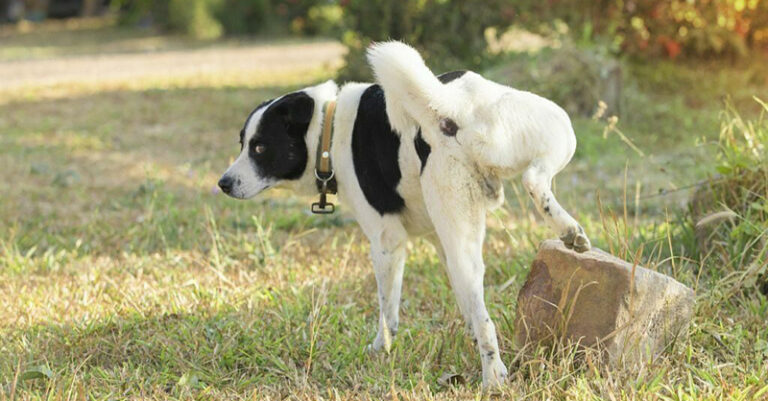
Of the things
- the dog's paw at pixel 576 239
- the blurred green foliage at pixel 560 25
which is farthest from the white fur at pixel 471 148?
the blurred green foliage at pixel 560 25

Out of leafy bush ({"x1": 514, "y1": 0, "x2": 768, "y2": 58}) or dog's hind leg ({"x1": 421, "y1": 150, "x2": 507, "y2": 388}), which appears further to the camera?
leafy bush ({"x1": 514, "y1": 0, "x2": 768, "y2": 58})

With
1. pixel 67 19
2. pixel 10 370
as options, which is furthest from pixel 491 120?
pixel 67 19

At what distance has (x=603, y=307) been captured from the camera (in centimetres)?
306

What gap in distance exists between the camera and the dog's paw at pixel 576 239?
272cm

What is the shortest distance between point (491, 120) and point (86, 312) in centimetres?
205

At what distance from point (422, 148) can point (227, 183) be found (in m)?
0.86

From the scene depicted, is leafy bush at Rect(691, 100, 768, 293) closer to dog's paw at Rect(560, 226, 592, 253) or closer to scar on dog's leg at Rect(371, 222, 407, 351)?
dog's paw at Rect(560, 226, 592, 253)

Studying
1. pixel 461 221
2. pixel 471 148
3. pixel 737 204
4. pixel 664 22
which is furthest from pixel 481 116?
pixel 664 22

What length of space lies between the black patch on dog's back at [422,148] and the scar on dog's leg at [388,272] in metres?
0.33

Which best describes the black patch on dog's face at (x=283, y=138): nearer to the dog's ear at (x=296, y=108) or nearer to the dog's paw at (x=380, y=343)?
the dog's ear at (x=296, y=108)

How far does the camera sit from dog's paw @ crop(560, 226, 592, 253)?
2717mm

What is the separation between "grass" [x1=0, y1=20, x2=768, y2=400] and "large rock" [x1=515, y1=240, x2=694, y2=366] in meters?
0.09

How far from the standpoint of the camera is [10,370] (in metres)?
3.25

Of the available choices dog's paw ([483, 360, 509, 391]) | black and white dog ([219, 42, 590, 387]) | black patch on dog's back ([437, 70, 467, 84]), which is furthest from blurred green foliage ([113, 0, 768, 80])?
dog's paw ([483, 360, 509, 391])
